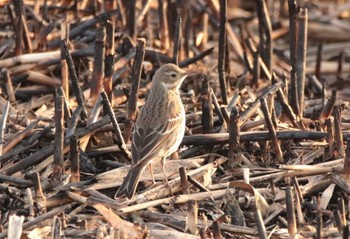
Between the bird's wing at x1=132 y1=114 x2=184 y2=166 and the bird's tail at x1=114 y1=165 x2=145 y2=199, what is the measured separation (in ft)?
0.23

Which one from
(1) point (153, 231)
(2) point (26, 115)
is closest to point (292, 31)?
(2) point (26, 115)

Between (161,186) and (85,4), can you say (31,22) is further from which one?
(161,186)

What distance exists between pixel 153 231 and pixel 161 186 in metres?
0.74

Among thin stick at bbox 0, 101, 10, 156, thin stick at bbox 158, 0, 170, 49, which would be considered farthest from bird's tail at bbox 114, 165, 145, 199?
thin stick at bbox 158, 0, 170, 49

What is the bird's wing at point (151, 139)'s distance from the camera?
301 inches

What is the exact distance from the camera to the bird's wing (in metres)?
7.63

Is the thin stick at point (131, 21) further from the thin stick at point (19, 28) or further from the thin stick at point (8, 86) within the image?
the thin stick at point (8, 86)

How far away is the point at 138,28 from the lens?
38.6 feet

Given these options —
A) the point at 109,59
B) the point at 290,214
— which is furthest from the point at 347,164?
the point at 109,59

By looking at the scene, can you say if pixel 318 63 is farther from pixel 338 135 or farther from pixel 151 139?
pixel 151 139

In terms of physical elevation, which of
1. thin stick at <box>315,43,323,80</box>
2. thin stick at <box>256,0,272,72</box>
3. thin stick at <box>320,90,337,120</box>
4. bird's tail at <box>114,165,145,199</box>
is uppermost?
thin stick at <box>256,0,272,72</box>

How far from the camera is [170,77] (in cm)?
Answer: 882

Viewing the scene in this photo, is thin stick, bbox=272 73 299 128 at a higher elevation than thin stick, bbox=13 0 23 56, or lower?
lower

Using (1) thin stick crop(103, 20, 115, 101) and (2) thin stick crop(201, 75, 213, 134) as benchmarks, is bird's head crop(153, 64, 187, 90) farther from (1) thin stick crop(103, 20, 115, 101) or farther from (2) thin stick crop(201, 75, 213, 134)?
(1) thin stick crop(103, 20, 115, 101)
